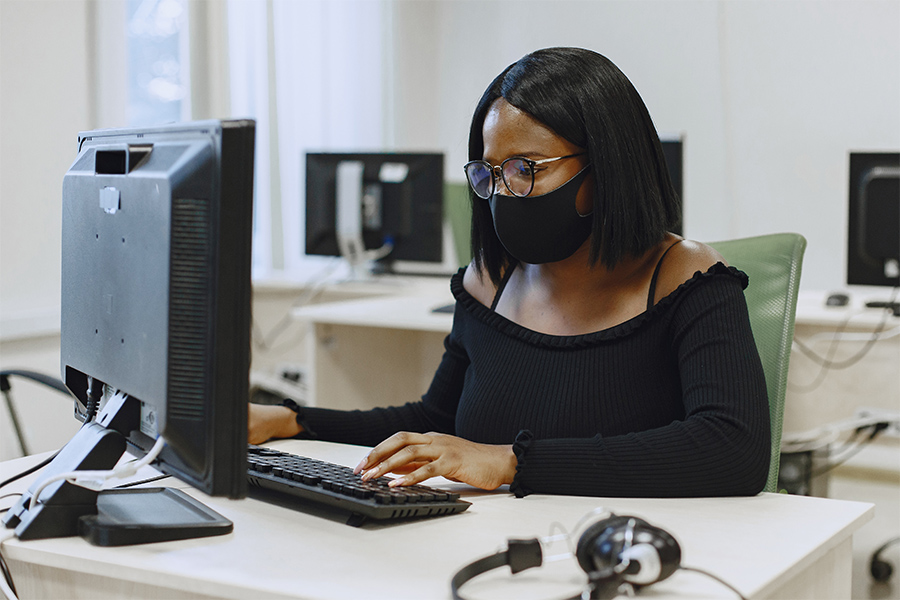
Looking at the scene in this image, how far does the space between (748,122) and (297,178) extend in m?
2.06

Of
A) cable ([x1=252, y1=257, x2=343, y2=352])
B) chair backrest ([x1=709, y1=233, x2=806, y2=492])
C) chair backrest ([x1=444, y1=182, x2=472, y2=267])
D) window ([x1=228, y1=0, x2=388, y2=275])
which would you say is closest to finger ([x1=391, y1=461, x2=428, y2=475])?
chair backrest ([x1=709, y1=233, x2=806, y2=492])

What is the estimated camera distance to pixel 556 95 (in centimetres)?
119

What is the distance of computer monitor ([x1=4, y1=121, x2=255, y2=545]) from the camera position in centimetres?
75

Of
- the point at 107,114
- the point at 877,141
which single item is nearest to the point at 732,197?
the point at 877,141

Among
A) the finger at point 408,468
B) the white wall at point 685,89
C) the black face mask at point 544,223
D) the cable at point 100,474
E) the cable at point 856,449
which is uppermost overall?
the white wall at point 685,89

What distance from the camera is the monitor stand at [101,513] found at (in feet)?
2.84

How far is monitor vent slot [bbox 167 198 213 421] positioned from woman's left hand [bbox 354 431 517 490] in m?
0.28

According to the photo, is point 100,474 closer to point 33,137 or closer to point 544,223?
point 544,223

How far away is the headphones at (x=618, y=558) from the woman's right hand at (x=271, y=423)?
0.59 metres

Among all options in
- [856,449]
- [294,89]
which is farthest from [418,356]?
[294,89]

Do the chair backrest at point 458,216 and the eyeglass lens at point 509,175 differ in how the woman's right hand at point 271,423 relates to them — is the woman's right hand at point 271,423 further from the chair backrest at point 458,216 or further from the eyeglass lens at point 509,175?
the chair backrest at point 458,216

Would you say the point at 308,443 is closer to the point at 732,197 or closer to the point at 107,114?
the point at 107,114

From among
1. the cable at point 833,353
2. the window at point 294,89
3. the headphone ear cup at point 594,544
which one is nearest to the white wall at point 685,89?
the window at point 294,89

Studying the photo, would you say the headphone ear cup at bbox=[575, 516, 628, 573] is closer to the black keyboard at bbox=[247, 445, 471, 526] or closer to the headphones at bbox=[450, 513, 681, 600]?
the headphones at bbox=[450, 513, 681, 600]
